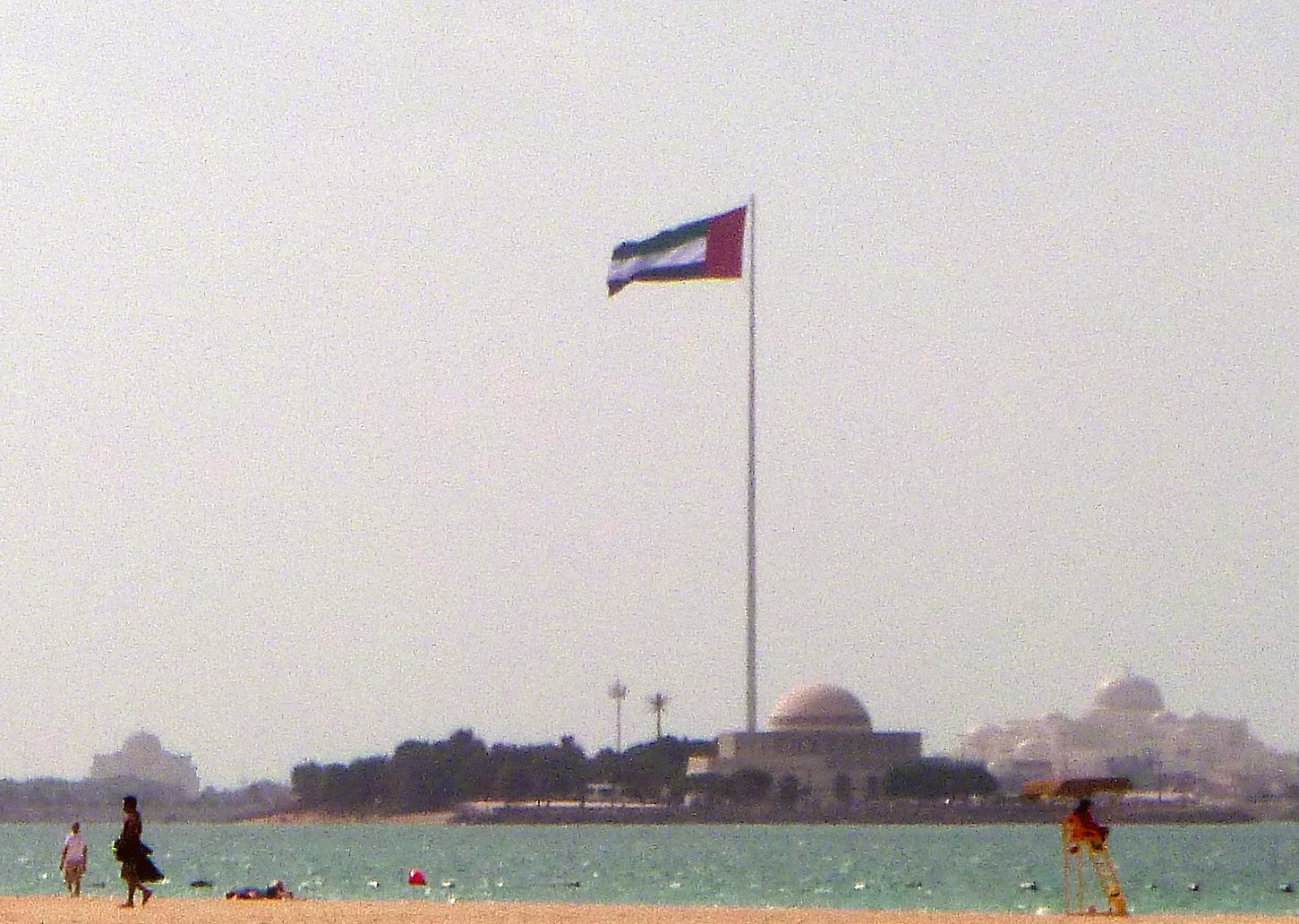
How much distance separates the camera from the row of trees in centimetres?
12081

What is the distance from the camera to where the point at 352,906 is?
3084cm

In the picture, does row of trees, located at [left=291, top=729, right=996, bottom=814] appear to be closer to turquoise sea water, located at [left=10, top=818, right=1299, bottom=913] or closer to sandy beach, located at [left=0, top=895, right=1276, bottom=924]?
turquoise sea water, located at [left=10, top=818, right=1299, bottom=913]

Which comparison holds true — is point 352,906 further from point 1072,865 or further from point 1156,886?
point 1072,865

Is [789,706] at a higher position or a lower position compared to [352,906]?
higher

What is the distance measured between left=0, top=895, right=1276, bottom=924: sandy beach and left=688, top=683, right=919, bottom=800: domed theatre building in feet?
281

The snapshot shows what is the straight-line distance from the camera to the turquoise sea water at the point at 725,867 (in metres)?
46.8

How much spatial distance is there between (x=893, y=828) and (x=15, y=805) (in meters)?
93.2

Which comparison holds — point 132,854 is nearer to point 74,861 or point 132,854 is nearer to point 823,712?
point 74,861

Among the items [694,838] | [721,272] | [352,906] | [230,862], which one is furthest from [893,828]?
[352,906]

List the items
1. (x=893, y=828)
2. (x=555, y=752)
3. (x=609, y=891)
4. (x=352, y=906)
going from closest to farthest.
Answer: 1. (x=352, y=906)
2. (x=609, y=891)
3. (x=893, y=828)
4. (x=555, y=752)

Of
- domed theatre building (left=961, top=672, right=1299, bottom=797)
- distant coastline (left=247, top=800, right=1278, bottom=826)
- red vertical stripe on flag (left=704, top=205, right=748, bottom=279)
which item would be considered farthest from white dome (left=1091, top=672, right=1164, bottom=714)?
red vertical stripe on flag (left=704, top=205, right=748, bottom=279)

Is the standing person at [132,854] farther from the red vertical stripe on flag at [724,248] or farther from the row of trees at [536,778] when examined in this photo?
the row of trees at [536,778]

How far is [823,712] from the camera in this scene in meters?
133

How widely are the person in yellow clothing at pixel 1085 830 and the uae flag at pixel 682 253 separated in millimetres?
25193
